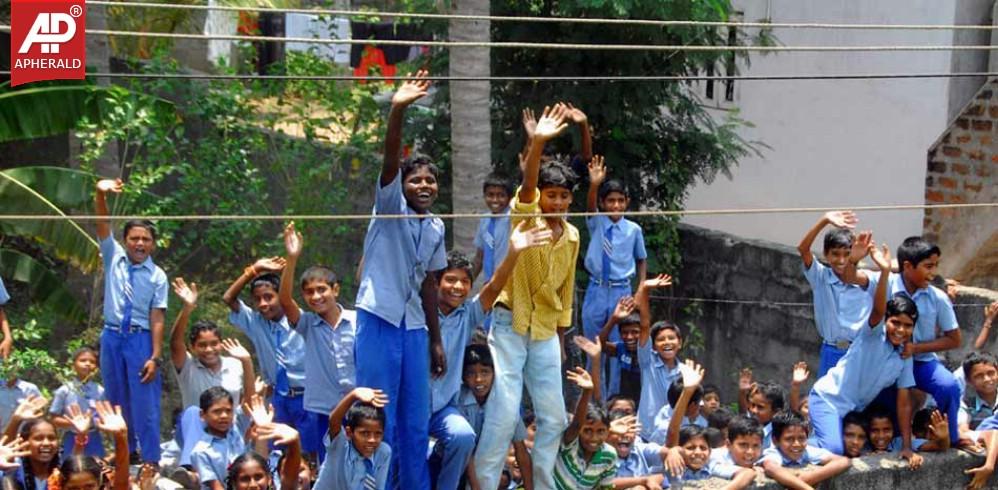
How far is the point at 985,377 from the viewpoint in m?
9.02

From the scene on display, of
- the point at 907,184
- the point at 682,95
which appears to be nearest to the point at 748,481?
the point at 682,95

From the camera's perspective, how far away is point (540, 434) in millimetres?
7672

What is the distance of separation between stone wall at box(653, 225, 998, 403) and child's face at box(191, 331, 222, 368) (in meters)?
4.66

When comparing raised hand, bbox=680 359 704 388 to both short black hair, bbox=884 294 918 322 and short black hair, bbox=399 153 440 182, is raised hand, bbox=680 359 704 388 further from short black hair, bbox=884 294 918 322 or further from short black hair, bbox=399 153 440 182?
short black hair, bbox=399 153 440 182

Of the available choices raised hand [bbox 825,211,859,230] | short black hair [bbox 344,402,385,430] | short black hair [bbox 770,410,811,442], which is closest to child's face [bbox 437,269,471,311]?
short black hair [bbox 344,402,385,430]

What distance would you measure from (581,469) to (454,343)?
877 millimetres

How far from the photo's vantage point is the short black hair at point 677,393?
8.55m

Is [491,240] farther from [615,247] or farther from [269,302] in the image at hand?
[269,302]

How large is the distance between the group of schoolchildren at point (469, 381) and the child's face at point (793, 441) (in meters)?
0.01

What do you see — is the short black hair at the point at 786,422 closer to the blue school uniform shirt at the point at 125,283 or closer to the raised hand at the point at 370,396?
the raised hand at the point at 370,396

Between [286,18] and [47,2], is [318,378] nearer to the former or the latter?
[47,2]

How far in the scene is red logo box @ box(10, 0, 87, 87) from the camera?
29.0 feet

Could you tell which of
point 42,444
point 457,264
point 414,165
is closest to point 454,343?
point 457,264

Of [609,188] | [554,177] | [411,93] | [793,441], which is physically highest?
[411,93]
